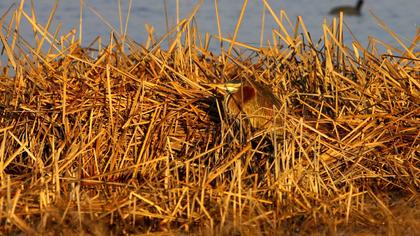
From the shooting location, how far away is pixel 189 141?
5438 mm

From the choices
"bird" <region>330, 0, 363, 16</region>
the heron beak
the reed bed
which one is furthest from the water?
the heron beak

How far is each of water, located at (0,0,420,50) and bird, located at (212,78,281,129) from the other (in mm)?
4188

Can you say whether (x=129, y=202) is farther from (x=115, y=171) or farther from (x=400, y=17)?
(x=400, y=17)

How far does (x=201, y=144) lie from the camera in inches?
213

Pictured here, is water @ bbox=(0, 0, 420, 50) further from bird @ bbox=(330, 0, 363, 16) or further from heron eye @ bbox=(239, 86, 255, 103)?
heron eye @ bbox=(239, 86, 255, 103)

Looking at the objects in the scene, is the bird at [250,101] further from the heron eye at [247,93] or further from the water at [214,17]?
the water at [214,17]

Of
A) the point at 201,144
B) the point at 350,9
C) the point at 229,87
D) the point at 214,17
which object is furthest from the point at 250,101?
the point at 350,9

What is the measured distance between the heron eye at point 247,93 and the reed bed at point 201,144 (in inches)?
6.4

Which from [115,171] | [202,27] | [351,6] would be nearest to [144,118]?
[115,171]

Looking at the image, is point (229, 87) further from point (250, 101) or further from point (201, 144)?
point (201, 144)

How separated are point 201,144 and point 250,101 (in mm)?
386

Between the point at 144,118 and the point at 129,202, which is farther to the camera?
the point at 144,118

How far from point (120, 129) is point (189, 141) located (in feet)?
1.36

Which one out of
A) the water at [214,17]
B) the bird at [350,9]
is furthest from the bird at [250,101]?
the bird at [350,9]
